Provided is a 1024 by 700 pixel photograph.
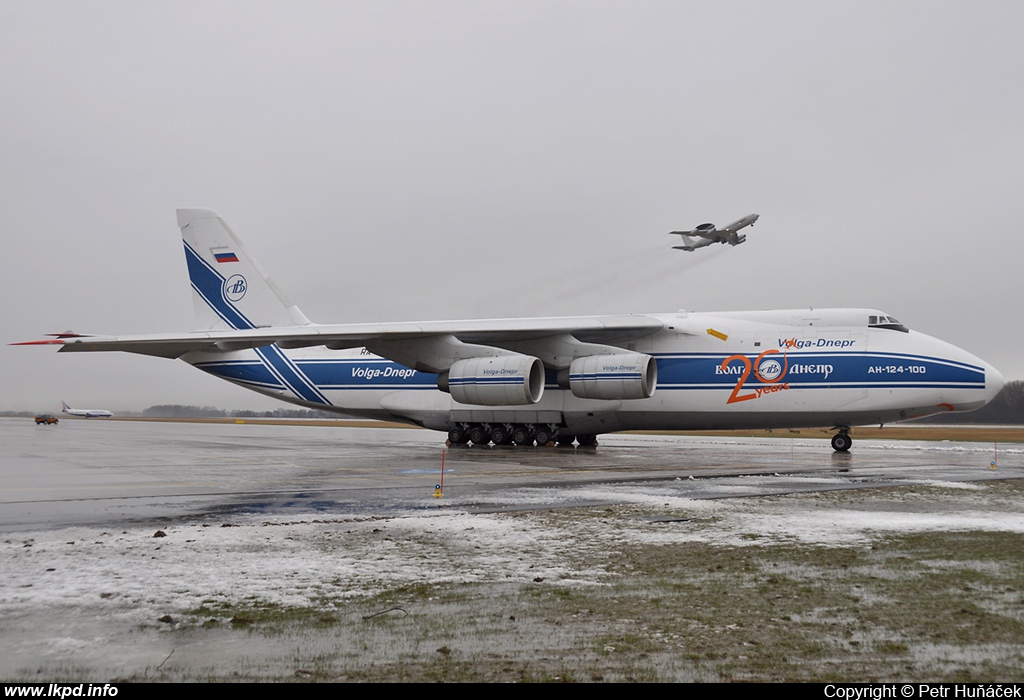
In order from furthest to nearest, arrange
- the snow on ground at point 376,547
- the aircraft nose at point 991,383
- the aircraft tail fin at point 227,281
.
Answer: the aircraft tail fin at point 227,281 → the aircraft nose at point 991,383 → the snow on ground at point 376,547

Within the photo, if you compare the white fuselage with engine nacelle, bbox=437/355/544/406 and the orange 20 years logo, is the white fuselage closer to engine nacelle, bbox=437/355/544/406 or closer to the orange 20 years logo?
the orange 20 years logo

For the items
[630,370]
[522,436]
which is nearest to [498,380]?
[630,370]

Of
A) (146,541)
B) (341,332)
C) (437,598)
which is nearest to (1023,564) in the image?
(437,598)

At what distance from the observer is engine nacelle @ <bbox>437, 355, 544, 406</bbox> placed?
19.4m

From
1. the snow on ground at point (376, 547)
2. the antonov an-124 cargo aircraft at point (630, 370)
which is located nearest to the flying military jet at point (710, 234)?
Answer: the antonov an-124 cargo aircraft at point (630, 370)

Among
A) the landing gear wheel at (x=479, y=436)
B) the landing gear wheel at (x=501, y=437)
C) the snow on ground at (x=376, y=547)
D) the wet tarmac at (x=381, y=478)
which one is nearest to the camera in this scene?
the snow on ground at (x=376, y=547)

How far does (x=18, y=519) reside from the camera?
303 inches

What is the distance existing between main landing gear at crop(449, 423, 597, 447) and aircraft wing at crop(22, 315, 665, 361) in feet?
8.19

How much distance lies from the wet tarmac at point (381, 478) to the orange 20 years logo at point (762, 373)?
5.32 feet

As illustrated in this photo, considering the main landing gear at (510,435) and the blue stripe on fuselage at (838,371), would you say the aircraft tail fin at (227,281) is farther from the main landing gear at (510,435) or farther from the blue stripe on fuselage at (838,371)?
the blue stripe on fuselage at (838,371)

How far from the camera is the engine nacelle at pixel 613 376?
19172 millimetres

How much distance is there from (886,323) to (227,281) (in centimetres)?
1938

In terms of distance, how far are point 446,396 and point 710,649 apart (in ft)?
65.3

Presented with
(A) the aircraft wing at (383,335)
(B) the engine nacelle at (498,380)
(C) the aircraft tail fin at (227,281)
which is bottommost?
(B) the engine nacelle at (498,380)
